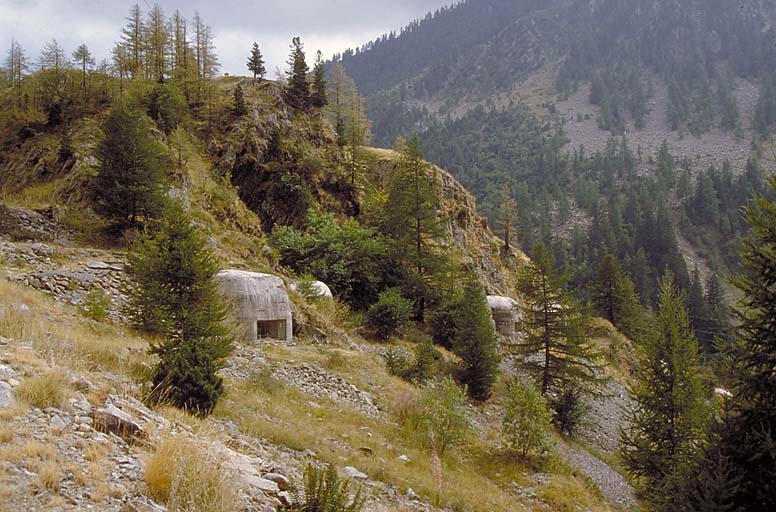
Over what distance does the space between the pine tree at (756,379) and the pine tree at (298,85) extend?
117ft

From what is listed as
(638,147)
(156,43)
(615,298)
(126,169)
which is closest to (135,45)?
(156,43)

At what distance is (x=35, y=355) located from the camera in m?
6.79

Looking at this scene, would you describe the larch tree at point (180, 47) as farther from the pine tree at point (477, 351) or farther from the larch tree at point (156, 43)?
the pine tree at point (477, 351)

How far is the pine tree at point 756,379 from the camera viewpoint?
8352 mm

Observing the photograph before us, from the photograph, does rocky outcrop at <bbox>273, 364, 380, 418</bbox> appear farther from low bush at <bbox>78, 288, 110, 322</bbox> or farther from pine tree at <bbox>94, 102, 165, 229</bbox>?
pine tree at <bbox>94, 102, 165, 229</bbox>

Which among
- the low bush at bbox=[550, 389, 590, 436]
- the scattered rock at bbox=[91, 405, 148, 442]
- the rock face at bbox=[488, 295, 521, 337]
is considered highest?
the scattered rock at bbox=[91, 405, 148, 442]

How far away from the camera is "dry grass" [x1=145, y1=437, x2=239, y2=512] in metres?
4.62

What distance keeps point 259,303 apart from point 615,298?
41.7 meters

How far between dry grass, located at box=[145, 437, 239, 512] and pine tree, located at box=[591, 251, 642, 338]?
1965 inches

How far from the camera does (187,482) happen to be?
4785 mm

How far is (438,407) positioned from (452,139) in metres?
144

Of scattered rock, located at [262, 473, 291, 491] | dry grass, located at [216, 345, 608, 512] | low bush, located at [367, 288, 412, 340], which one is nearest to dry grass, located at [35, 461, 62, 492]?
scattered rock, located at [262, 473, 291, 491]

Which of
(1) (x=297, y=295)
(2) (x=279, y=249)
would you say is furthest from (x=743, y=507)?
(2) (x=279, y=249)

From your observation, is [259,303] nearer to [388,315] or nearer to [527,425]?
[388,315]
